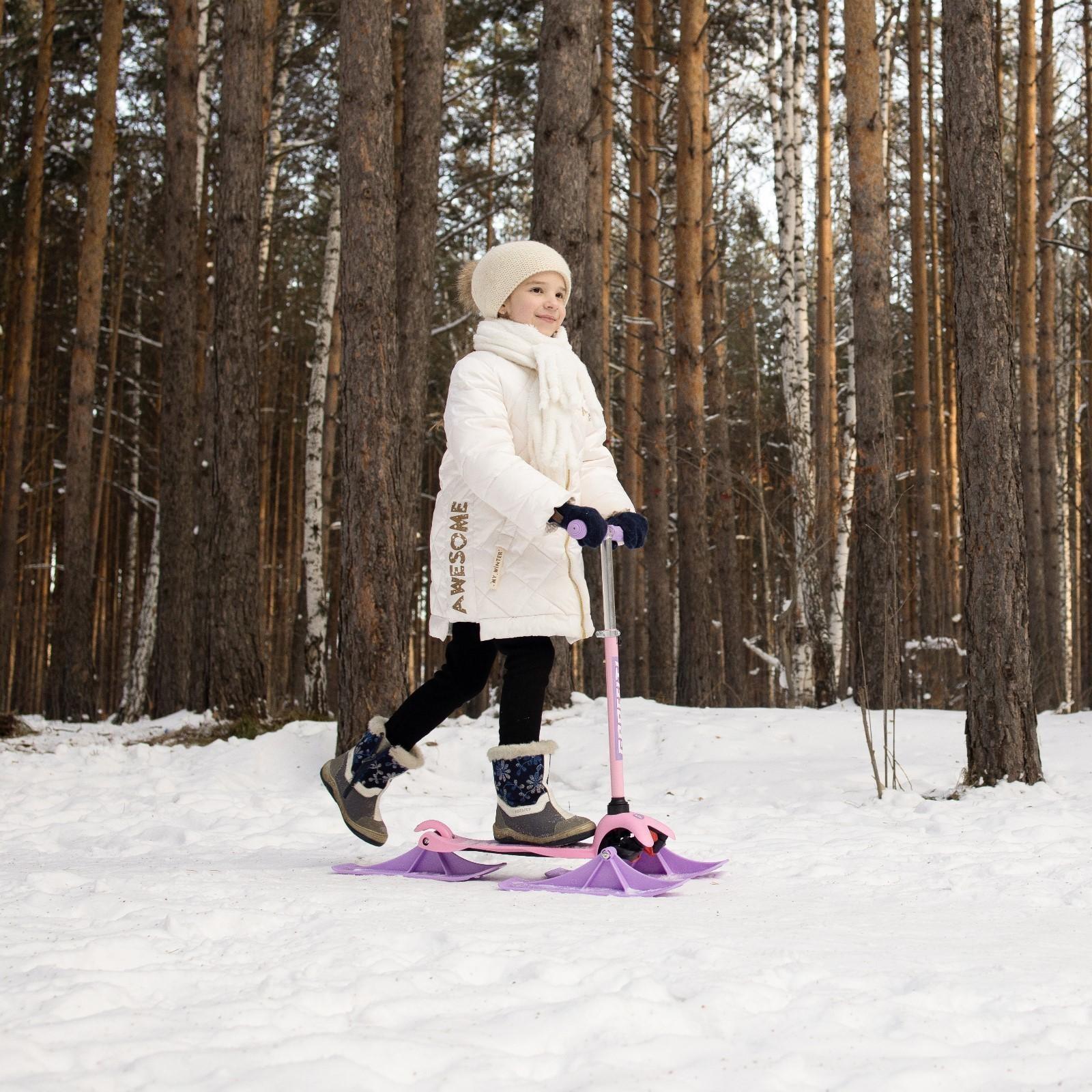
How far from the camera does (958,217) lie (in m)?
5.64

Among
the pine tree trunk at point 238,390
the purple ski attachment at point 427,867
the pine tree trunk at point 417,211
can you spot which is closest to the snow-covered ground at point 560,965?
the purple ski attachment at point 427,867

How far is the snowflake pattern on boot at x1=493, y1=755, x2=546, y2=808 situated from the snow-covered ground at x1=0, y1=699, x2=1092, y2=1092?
35cm

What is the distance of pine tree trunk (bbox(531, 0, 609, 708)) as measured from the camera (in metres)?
7.70

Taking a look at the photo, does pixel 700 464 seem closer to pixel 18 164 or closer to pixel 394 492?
pixel 394 492

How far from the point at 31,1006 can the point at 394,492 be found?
4.39 metres

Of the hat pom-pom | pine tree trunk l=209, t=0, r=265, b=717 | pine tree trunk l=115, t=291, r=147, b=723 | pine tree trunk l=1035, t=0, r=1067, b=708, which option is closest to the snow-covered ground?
the hat pom-pom

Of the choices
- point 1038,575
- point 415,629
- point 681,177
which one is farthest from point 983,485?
point 415,629

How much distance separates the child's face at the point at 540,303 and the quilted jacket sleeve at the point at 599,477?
322 mm

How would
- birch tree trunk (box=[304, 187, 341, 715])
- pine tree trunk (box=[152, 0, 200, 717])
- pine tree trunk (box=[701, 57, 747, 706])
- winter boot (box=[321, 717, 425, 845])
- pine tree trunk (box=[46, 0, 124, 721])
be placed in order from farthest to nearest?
pine tree trunk (box=[701, 57, 747, 706]), pine tree trunk (box=[46, 0, 124, 721]), birch tree trunk (box=[304, 187, 341, 715]), pine tree trunk (box=[152, 0, 200, 717]), winter boot (box=[321, 717, 425, 845])

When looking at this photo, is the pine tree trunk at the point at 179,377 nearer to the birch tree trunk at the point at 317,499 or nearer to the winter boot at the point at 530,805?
the birch tree trunk at the point at 317,499

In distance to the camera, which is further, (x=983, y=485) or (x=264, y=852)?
(x=983, y=485)

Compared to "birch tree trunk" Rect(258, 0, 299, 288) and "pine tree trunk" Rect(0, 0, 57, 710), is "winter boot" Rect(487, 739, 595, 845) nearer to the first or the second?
"birch tree trunk" Rect(258, 0, 299, 288)

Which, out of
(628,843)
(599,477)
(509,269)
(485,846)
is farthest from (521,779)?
(509,269)

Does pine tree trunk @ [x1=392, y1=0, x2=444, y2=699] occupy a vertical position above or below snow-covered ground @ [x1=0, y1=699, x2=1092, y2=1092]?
above
